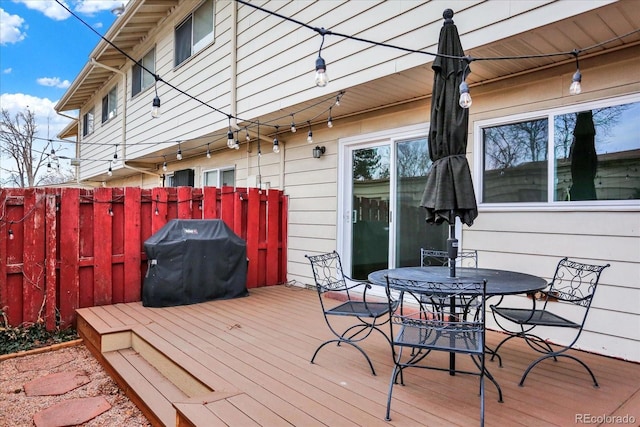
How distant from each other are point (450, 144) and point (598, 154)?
4.87 feet

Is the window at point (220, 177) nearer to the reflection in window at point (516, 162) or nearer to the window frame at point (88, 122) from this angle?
the reflection in window at point (516, 162)

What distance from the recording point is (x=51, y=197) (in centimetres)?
419

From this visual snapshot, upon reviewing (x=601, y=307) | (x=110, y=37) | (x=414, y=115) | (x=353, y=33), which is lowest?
(x=601, y=307)

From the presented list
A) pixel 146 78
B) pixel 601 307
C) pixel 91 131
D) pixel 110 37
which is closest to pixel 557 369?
pixel 601 307

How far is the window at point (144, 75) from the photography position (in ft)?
27.7

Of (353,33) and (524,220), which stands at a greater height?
(353,33)

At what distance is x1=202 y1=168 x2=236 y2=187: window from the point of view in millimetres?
7420

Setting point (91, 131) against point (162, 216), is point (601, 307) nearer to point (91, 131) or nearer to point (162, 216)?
point (162, 216)

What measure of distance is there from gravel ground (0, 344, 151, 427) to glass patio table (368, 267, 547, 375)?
200cm

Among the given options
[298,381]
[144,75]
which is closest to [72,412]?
[298,381]

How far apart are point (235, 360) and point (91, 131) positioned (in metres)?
12.5

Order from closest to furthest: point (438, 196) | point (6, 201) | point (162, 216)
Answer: point (438, 196) < point (6, 201) < point (162, 216)

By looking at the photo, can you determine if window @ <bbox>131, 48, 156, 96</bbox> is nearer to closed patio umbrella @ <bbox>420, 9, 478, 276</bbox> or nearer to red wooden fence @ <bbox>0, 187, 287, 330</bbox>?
red wooden fence @ <bbox>0, 187, 287, 330</bbox>

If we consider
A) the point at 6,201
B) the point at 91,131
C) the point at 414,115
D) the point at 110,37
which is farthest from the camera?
the point at 91,131
